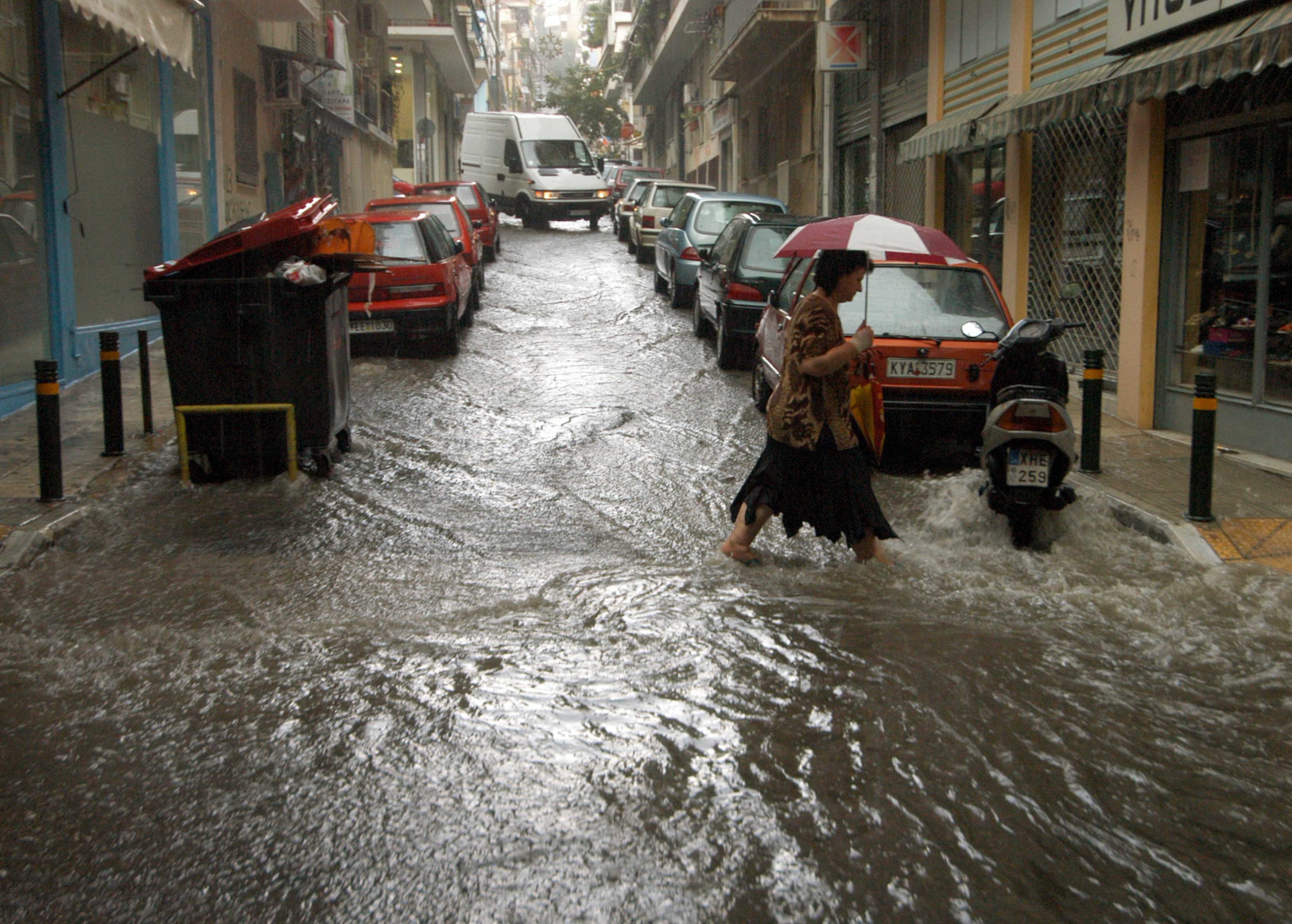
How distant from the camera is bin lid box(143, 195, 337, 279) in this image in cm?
797

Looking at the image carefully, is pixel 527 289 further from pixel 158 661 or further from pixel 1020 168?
pixel 158 661

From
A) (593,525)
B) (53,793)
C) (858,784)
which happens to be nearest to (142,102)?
(593,525)

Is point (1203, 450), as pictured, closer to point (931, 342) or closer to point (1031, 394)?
point (1031, 394)

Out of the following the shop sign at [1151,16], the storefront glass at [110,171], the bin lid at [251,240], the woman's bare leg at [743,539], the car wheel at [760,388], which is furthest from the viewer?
the storefront glass at [110,171]

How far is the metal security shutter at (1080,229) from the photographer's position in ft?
37.8

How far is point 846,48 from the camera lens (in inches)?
783

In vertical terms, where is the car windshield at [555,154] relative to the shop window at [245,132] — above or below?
above

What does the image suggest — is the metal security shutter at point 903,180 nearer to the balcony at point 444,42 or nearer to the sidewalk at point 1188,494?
the sidewalk at point 1188,494

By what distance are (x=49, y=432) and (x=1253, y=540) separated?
6.78 meters

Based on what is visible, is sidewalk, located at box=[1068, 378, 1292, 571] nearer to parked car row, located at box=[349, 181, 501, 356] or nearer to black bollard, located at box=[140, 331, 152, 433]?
black bollard, located at box=[140, 331, 152, 433]

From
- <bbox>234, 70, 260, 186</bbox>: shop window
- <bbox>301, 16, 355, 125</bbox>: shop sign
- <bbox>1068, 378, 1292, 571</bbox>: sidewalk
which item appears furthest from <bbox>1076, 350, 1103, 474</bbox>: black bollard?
<bbox>301, 16, 355, 125</bbox>: shop sign

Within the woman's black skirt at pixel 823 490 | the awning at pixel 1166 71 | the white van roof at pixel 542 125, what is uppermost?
the white van roof at pixel 542 125

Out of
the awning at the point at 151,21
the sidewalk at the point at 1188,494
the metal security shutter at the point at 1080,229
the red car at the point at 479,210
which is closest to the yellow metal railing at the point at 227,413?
the awning at the point at 151,21

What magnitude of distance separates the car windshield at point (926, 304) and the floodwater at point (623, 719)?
4.84 feet
